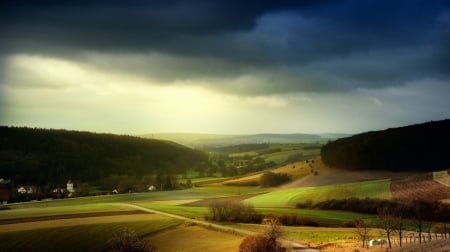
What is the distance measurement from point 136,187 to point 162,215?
23775 mm

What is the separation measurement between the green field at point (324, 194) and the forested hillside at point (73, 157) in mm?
28309

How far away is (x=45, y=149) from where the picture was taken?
89312 millimetres

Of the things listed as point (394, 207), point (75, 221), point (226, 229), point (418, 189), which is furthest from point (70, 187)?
point (418, 189)

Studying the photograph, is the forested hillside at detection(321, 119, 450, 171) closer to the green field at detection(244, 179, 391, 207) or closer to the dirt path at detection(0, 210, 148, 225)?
the green field at detection(244, 179, 391, 207)

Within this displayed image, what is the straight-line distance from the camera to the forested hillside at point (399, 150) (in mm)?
86688

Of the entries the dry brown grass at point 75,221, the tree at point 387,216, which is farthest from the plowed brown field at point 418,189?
the dry brown grass at point 75,221

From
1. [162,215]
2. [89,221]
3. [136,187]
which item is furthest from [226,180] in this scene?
[89,221]

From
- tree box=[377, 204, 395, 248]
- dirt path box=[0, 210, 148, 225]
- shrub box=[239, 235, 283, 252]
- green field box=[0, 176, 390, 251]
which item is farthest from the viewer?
dirt path box=[0, 210, 148, 225]

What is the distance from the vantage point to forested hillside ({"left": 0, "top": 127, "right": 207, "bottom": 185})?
267ft

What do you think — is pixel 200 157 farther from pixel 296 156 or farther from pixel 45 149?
pixel 45 149

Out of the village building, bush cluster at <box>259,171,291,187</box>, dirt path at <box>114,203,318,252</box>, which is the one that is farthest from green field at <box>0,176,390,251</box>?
the village building

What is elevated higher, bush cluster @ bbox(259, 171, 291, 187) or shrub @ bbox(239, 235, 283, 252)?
bush cluster @ bbox(259, 171, 291, 187)

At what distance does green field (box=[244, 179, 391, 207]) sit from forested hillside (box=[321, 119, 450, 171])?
889cm

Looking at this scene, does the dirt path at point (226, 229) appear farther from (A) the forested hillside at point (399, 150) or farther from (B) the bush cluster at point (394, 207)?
(A) the forested hillside at point (399, 150)
